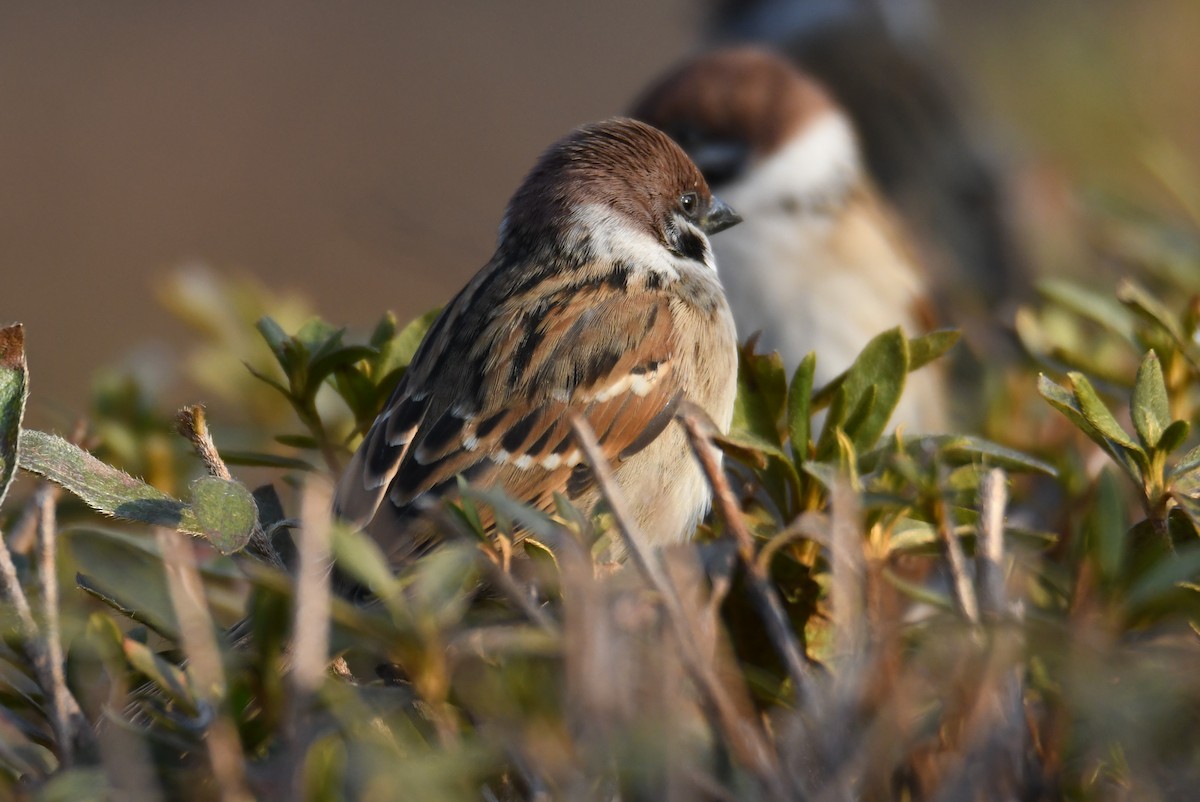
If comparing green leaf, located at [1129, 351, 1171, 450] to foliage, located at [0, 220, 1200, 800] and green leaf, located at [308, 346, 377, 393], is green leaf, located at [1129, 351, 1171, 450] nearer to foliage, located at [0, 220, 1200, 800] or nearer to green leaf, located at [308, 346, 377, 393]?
foliage, located at [0, 220, 1200, 800]

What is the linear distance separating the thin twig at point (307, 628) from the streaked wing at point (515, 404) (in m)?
0.61

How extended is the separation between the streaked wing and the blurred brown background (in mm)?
1886

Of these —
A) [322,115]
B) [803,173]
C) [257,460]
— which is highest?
[322,115]

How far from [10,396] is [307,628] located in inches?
15.4

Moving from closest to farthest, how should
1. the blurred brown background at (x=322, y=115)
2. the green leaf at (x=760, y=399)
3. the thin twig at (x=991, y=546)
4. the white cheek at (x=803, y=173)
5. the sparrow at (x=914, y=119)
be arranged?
the thin twig at (x=991, y=546)
the green leaf at (x=760, y=399)
the white cheek at (x=803, y=173)
the sparrow at (x=914, y=119)
the blurred brown background at (x=322, y=115)

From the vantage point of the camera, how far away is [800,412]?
3.69 ft

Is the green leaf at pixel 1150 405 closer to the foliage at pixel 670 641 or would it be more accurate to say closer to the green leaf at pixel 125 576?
the foliage at pixel 670 641

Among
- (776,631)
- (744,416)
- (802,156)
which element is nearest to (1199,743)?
(776,631)

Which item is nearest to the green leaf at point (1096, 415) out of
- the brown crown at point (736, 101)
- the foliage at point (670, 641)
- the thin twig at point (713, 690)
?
the foliage at point (670, 641)

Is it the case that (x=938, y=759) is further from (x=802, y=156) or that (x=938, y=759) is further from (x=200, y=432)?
(x=802, y=156)

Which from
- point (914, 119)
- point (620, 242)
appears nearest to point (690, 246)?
point (620, 242)

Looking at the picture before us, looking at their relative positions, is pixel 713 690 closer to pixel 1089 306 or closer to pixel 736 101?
pixel 1089 306

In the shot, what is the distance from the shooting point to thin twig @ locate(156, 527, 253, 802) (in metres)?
0.77

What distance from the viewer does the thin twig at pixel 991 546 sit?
857mm
